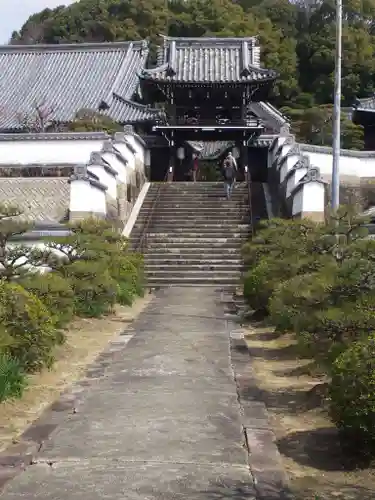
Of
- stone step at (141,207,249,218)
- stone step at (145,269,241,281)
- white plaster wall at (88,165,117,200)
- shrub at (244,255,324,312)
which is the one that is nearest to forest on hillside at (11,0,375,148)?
stone step at (141,207,249,218)

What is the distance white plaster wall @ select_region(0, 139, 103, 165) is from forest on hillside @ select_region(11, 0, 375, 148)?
68.2 feet

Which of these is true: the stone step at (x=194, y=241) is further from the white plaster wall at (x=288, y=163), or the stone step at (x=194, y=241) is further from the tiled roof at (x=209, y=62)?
the tiled roof at (x=209, y=62)

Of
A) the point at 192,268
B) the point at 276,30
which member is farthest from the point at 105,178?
the point at 276,30

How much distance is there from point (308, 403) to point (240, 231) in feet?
46.1

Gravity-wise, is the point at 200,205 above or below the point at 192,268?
above

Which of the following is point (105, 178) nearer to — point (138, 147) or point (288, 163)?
point (288, 163)

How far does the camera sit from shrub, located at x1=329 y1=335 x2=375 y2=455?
180 inches

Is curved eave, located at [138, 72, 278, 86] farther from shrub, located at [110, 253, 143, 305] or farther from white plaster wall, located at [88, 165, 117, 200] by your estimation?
shrub, located at [110, 253, 143, 305]

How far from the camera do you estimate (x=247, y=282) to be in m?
13.2

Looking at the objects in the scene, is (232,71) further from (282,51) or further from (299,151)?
(282,51)

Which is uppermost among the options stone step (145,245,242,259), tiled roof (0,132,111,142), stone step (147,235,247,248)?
tiled roof (0,132,111,142)

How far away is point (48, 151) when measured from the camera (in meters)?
23.3

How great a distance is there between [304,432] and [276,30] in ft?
170

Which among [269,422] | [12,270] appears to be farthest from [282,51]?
[269,422]
